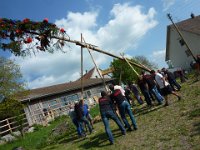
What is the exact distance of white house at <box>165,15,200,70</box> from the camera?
152 feet

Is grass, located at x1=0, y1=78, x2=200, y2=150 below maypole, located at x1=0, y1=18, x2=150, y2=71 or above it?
below

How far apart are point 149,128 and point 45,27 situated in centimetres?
579

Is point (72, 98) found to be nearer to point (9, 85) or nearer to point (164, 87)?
point (9, 85)

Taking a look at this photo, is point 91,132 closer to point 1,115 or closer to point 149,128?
point 149,128

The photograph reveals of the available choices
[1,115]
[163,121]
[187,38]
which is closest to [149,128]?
[163,121]

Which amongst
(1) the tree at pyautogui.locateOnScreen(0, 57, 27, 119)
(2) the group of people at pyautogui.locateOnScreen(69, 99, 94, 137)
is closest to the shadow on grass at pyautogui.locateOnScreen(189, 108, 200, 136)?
(2) the group of people at pyautogui.locateOnScreen(69, 99, 94, 137)

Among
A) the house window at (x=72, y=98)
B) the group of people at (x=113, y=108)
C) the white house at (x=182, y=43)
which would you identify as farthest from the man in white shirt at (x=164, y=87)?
the white house at (x=182, y=43)

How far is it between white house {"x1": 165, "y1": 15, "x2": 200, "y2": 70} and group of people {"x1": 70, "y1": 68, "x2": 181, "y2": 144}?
27.3 m

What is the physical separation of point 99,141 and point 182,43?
39078mm

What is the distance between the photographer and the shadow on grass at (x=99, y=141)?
12383 millimetres

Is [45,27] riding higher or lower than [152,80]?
higher

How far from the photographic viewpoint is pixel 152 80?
16.6 metres

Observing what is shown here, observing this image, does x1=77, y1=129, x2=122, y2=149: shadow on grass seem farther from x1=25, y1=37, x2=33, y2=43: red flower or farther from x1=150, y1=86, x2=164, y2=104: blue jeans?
x1=25, y1=37, x2=33, y2=43: red flower

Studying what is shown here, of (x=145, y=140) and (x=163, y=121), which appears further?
(x=163, y=121)
